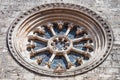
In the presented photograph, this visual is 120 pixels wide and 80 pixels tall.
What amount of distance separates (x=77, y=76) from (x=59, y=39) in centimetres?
201

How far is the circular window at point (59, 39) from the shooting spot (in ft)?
44.9

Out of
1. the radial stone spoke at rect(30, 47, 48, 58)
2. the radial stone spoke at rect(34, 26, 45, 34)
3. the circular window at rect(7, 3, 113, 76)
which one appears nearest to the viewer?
the circular window at rect(7, 3, 113, 76)

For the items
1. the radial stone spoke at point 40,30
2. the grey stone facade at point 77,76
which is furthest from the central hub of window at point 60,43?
the grey stone facade at point 77,76

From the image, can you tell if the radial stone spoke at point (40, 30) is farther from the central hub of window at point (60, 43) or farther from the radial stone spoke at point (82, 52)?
the radial stone spoke at point (82, 52)

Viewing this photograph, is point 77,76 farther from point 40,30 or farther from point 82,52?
point 40,30

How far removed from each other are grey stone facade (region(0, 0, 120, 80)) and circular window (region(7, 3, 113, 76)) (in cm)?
17

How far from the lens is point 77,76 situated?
43.1 feet

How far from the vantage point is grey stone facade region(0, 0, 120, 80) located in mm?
13102

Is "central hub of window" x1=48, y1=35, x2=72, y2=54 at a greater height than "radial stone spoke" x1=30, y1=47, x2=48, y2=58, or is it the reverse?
"central hub of window" x1=48, y1=35, x2=72, y2=54

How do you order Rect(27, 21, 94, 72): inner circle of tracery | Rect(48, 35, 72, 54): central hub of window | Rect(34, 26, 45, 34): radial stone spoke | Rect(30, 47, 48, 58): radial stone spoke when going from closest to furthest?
Rect(27, 21, 94, 72): inner circle of tracery < Rect(30, 47, 48, 58): radial stone spoke < Rect(48, 35, 72, 54): central hub of window < Rect(34, 26, 45, 34): radial stone spoke

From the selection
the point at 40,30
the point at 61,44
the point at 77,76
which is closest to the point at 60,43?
the point at 61,44

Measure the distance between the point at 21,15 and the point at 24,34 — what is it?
62 centimetres

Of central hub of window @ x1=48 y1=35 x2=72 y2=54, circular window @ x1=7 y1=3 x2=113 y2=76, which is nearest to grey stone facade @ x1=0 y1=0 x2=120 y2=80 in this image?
circular window @ x1=7 y1=3 x2=113 y2=76

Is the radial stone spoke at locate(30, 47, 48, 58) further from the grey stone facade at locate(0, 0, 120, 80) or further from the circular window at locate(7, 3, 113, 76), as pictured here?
the grey stone facade at locate(0, 0, 120, 80)
